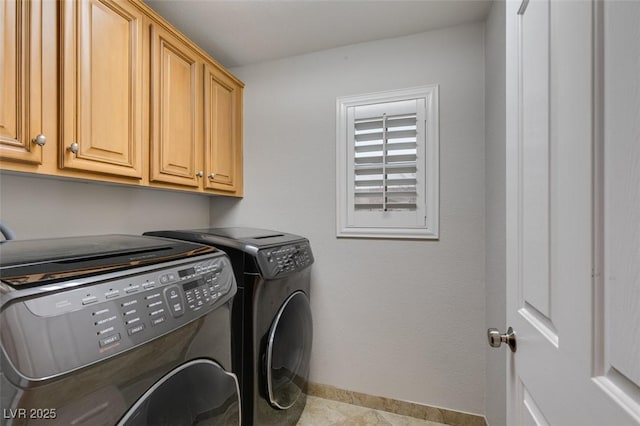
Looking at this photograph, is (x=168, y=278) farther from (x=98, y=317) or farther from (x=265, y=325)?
(x=265, y=325)

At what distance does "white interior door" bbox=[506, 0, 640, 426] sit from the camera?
370 millimetres

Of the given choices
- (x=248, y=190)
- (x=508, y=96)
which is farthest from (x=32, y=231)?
(x=508, y=96)

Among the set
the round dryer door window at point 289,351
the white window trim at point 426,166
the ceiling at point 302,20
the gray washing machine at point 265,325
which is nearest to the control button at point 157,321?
the gray washing machine at point 265,325

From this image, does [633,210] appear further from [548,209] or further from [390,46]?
[390,46]

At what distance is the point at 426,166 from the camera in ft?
5.74

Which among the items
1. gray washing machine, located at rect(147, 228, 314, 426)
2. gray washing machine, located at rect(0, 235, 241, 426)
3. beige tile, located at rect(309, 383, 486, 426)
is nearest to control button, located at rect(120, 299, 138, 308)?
gray washing machine, located at rect(0, 235, 241, 426)

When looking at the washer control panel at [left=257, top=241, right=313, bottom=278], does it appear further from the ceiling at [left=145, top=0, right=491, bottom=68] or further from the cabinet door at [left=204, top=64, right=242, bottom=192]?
the ceiling at [left=145, top=0, right=491, bottom=68]

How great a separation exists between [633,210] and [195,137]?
176 centimetres

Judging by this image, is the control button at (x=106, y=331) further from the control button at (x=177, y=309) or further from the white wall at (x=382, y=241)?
the white wall at (x=382, y=241)

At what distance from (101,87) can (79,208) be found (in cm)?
60

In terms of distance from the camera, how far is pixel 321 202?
1979 millimetres

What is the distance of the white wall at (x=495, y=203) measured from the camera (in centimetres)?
133

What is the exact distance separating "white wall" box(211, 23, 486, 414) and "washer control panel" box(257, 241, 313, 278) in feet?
1.02

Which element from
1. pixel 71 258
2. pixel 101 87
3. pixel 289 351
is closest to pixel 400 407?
pixel 289 351
